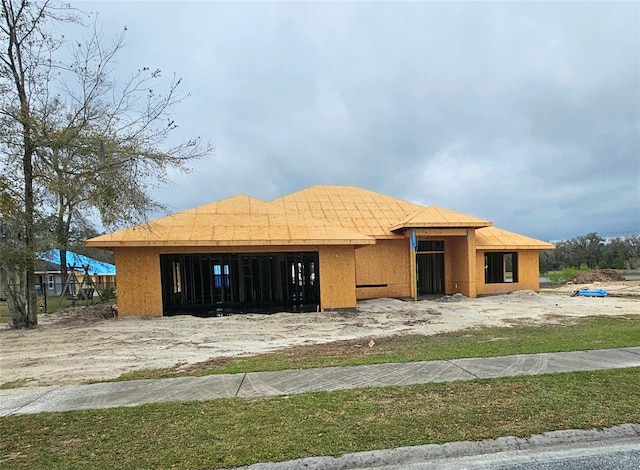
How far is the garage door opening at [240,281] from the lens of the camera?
17.8 metres

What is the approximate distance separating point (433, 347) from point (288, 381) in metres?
3.60

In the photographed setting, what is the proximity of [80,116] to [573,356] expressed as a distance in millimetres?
13819

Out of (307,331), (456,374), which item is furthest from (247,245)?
(456,374)

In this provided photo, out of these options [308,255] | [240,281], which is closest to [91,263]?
[240,281]

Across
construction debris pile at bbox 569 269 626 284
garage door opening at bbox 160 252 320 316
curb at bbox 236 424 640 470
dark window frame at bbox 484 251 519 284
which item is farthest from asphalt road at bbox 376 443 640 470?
construction debris pile at bbox 569 269 626 284

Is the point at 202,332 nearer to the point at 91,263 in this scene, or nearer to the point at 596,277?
the point at 91,263

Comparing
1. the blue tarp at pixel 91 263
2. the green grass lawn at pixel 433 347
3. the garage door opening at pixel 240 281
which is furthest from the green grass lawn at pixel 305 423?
the blue tarp at pixel 91 263

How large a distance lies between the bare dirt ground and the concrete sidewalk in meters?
0.99

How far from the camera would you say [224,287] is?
1823 centimetres

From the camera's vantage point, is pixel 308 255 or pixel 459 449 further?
pixel 308 255

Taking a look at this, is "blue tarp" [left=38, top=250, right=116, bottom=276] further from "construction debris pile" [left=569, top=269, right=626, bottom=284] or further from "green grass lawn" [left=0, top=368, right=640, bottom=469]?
"construction debris pile" [left=569, top=269, right=626, bottom=284]

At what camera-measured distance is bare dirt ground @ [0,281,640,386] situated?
805 cm

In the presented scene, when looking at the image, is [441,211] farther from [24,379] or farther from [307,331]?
[24,379]

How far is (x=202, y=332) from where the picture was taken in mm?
11523
